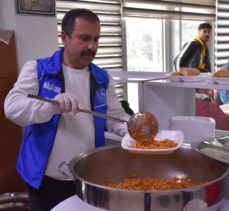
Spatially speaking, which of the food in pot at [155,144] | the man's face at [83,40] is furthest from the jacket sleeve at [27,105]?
the food in pot at [155,144]

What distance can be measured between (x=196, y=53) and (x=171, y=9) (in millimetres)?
508

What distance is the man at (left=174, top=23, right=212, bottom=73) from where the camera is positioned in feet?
11.0

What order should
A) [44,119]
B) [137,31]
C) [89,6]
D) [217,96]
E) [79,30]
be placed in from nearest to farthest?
[44,119], [79,30], [217,96], [89,6], [137,31]

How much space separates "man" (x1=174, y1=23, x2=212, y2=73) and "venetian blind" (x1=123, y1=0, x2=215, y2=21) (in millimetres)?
233

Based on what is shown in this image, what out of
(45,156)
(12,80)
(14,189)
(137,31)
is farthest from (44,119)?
(137,31)

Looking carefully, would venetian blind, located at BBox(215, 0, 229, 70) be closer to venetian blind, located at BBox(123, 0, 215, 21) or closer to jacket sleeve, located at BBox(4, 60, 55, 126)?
venetian blind, located at BBox(123, 0, 215, 21)

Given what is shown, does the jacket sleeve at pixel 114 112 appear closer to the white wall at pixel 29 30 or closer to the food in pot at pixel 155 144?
the food in pot at pixel 155 144

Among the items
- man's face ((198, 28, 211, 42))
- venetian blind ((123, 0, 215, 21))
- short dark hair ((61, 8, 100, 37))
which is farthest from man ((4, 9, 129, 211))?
Answer: man's face ((198, 28, 211, 42))

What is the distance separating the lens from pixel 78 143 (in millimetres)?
1209

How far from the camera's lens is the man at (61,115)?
3.85ft

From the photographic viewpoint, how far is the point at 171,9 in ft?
10.9

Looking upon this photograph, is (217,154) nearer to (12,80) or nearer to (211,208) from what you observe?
(211,208)

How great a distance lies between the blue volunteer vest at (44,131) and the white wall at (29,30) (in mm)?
494

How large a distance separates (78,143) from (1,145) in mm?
624
